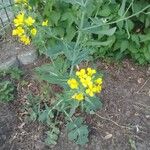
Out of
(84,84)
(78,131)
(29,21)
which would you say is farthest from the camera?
(78,131)

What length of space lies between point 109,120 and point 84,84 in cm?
87

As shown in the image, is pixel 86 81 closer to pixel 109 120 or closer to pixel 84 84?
pixel 84 84

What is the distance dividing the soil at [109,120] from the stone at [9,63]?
0.52 feet

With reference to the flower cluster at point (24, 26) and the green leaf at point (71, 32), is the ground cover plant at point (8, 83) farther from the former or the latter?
the flower cluster at point (24, 26)

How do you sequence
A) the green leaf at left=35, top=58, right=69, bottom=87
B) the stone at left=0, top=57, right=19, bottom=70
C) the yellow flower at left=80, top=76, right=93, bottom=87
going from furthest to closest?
1. the stone at left=0, top=57, right=19, bottom=70
2. the green leaf at left=35, top=58, right=69, bottom=87
3. the yellow flower at left=80, top=76, right=93, bottom=87

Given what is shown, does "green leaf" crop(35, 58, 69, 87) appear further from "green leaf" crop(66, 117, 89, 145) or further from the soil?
the soil

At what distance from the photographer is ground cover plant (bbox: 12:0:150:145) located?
2.53 metres

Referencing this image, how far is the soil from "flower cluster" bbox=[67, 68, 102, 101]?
2.09 feet

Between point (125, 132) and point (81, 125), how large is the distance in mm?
382

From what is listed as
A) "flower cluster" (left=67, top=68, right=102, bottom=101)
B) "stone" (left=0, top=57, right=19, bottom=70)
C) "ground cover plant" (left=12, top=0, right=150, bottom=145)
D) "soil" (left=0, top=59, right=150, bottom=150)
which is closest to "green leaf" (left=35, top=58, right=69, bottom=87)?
"ground cover plant" (left=12, top=0, right=150, bottom=145)

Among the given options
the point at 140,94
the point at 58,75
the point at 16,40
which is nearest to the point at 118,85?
the point at 140,94

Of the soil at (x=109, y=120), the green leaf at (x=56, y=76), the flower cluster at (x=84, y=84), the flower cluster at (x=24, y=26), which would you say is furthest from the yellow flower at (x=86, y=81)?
the soil at (x=109, y=120)

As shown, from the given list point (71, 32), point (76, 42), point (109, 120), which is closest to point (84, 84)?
point (76, 42)

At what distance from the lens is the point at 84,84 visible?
7.98ft
